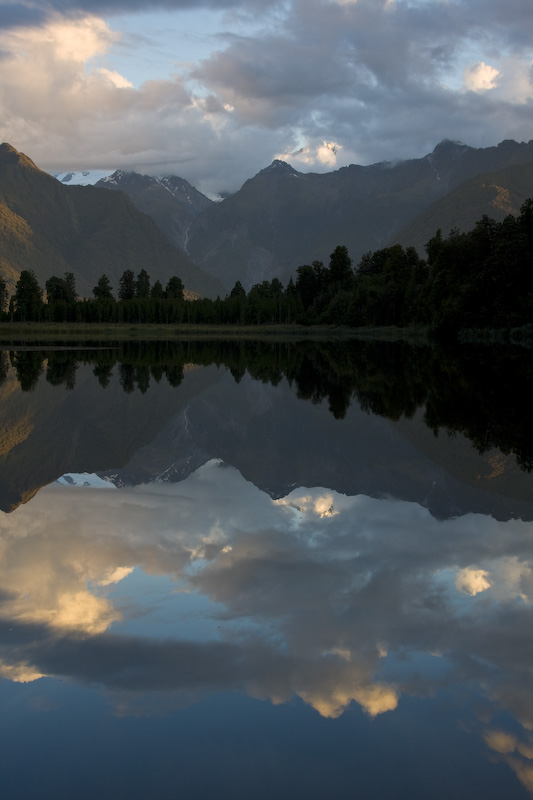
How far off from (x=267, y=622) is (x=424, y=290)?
11602 cm

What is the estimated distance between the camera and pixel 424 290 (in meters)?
120

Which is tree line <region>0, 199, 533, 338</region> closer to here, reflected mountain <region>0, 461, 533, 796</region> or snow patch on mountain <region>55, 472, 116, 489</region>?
snow patch on mountain <region>55, 472, 116, 489</region>

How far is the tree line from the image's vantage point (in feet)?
293

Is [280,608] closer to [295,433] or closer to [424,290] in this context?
[295,433]

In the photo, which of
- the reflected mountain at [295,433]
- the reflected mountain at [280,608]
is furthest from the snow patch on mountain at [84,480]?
the reflected mountain at [280,608]

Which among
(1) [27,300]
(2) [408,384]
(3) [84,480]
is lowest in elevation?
(1) [27,300]

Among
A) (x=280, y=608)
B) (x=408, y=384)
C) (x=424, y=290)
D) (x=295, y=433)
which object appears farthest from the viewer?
(x=424, y=290)

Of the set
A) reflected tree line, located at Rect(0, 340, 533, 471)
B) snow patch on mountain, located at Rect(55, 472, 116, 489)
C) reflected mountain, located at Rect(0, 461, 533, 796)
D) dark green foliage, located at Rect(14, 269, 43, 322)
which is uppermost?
reflected mountain, located at Rect(0, 461, 533, 796)

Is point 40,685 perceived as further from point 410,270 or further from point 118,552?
point 410,270

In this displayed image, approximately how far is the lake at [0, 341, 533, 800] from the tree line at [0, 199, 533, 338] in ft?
245

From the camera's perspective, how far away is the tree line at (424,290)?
89188 mm

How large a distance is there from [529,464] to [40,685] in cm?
1294

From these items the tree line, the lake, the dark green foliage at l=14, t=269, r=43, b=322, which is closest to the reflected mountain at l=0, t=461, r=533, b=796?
the lake

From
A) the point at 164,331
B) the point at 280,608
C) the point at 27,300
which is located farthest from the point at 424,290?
the point at 280,608
